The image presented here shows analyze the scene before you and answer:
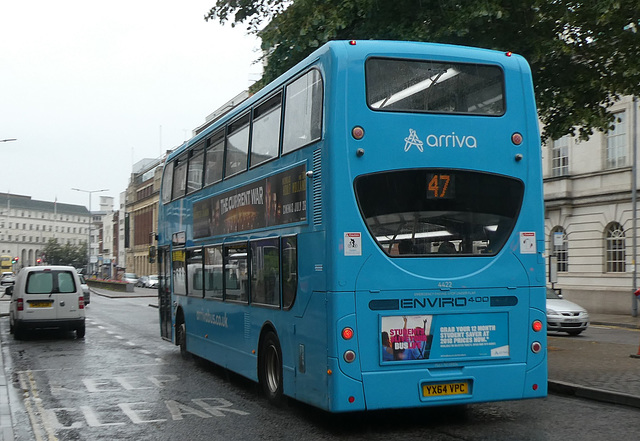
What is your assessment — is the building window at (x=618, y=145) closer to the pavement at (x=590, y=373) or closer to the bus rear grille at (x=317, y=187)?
the pavement at (x=590, y=373)

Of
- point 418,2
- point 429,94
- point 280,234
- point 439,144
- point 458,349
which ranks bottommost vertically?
point 458,349

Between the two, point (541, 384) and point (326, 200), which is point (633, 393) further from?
point (326, 200)

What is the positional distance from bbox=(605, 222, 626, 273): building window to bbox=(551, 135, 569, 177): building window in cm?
382

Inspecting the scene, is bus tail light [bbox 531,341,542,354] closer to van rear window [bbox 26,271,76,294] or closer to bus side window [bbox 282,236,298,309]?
bus side window [bbox 282,236,298,309]

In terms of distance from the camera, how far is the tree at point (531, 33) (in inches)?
567

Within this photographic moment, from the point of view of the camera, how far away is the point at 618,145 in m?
33.7

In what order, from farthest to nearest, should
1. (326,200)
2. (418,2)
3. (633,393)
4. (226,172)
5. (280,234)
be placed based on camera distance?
(418,2) → (226,172) → (633,393) → (280,234) → (326,200)

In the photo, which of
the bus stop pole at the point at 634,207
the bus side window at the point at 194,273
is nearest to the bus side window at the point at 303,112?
the bus side window at the point at 194,273

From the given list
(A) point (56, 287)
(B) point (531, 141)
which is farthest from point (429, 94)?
(A) point (56, 287)

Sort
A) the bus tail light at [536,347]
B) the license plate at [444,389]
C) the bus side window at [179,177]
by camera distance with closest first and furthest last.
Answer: the license plate at [444,389]
the bus tail light at [536,347]
the bus side window at [179,177]

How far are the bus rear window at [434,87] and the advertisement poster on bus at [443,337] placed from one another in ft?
7.09

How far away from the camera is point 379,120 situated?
27.9ft

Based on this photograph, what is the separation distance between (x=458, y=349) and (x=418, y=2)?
26.8 feet

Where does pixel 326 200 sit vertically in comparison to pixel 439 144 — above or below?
below
